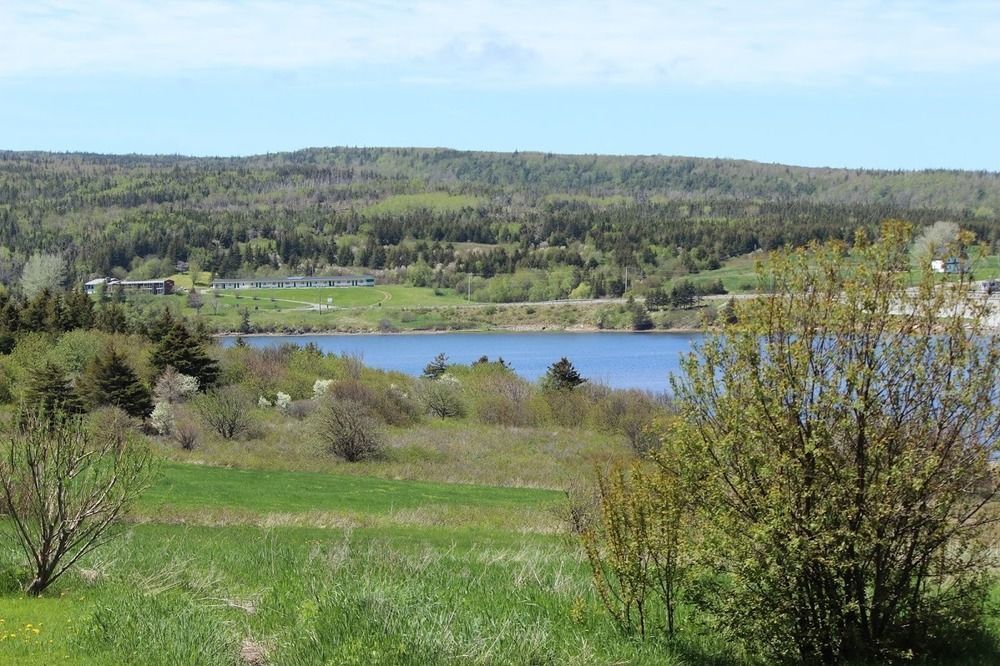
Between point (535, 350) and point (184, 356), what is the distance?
2648 inches

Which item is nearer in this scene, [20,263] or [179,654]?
[179,654]

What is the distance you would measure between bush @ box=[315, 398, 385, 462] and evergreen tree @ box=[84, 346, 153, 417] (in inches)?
390

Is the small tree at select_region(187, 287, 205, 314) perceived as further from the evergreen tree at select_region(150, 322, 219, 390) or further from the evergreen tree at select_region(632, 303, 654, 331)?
the evergreen tree at select_region(150, 322, 219, 390)

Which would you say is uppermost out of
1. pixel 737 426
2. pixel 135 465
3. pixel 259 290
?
pixel 737 426

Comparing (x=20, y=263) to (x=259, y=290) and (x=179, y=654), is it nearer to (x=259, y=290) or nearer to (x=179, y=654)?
(x=259, y=290)

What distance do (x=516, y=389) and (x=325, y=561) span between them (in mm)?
48383

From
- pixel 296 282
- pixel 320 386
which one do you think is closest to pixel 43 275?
pixel 296 282

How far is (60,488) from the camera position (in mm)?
11656

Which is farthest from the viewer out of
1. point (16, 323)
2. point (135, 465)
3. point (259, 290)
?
point (259, 290)

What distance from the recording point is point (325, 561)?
1388 centimetres

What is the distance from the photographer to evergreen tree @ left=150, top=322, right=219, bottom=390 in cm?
5422

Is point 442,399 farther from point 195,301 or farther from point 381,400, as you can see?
point 195,301

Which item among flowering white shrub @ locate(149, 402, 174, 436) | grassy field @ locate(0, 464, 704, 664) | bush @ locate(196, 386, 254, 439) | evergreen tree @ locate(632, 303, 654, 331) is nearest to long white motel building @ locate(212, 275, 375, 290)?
evergreen tree @ locate(632, 303, 654, 331)

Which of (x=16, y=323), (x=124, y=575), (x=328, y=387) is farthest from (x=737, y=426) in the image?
(x=16, y=323)
